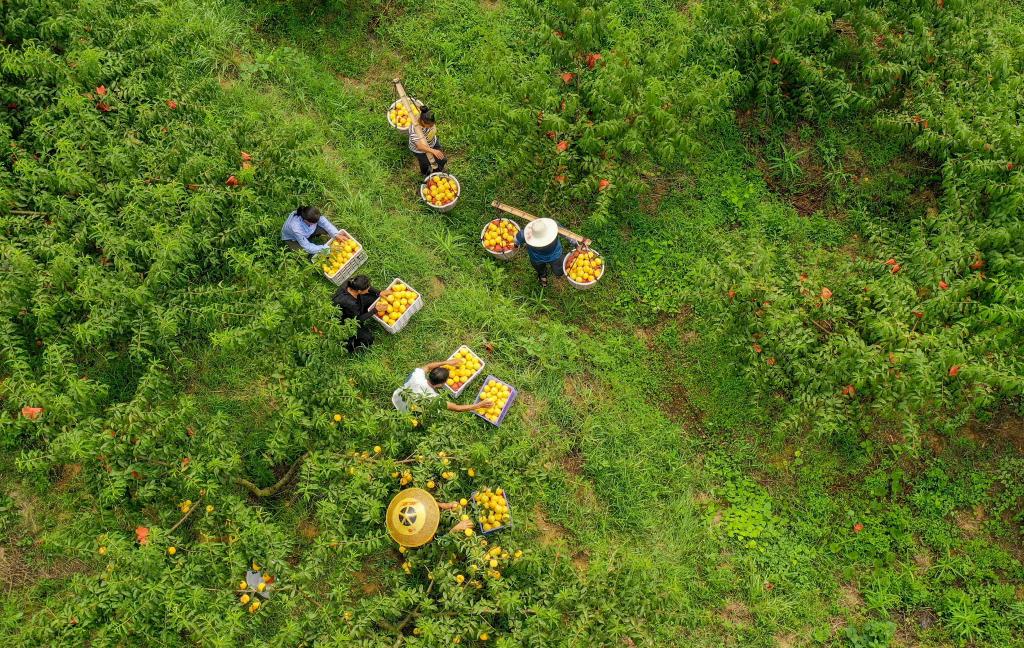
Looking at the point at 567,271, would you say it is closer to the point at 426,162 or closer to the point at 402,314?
the point at 402,314

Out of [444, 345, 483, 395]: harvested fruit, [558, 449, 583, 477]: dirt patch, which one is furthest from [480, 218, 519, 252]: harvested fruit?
[558, 449, 583, 477]: dirt patch

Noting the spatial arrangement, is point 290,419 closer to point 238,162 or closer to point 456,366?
point 456,366

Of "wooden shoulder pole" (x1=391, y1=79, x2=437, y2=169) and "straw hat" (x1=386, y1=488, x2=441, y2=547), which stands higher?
"wooden shoulder pole" (x1=391, y1=79, x2=437, y2=169)

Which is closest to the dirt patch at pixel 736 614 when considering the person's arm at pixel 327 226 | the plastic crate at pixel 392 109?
the person's arm at pixel 327 226

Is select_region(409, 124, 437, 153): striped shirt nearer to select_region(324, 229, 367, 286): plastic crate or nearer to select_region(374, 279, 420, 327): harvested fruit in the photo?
select_region(324, 229, 367, 286): plastic crate

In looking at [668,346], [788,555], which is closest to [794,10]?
[668,346]

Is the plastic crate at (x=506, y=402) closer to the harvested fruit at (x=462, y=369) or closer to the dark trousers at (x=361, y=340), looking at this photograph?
the harvested fruit at (x=462, y=369)

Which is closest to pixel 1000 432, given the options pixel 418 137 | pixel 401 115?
pixel 418 137
